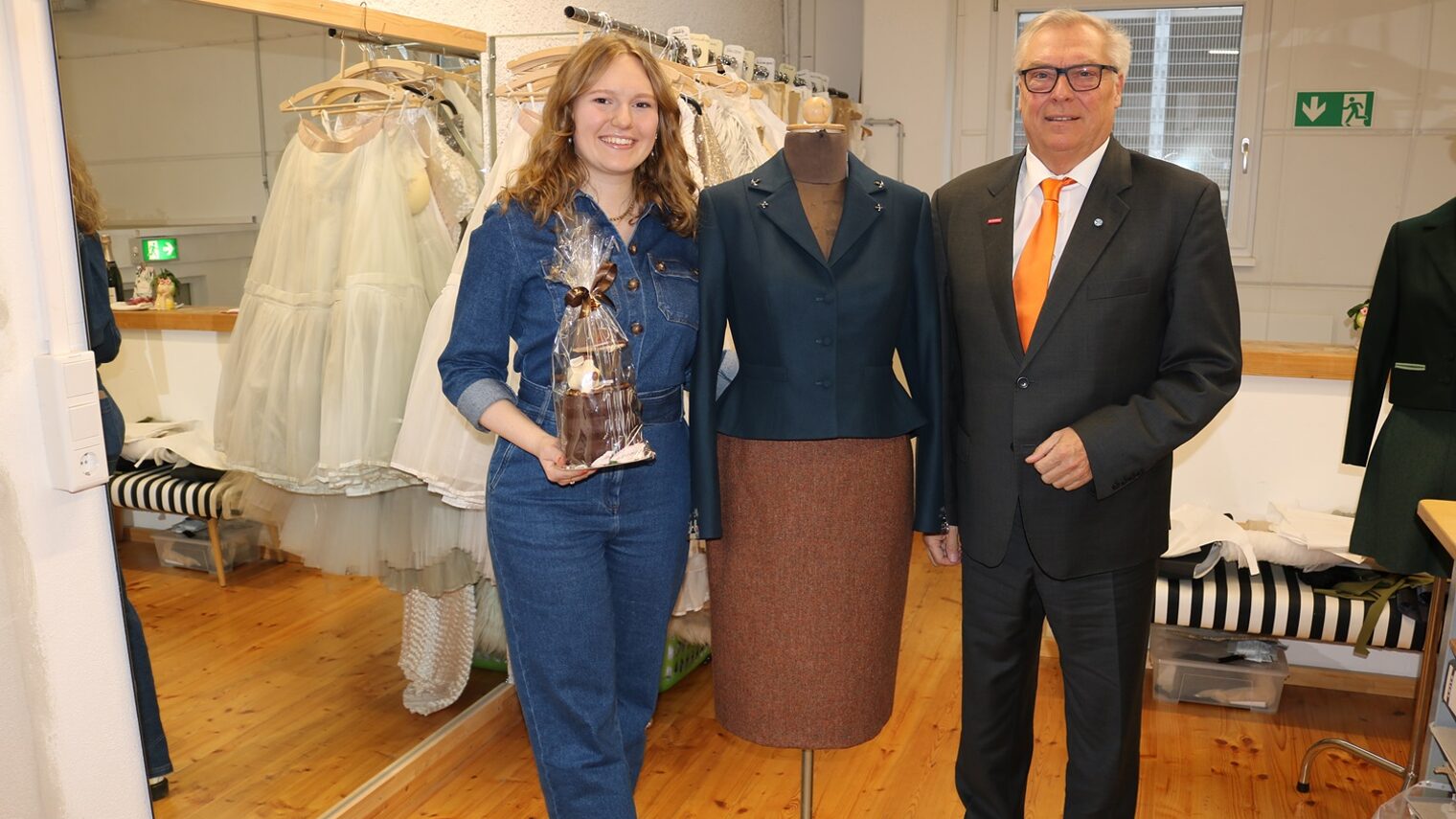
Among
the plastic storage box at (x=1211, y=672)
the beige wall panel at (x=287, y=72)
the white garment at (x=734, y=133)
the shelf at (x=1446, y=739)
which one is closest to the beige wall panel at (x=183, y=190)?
the beige wall panel at (x=287, y=72)

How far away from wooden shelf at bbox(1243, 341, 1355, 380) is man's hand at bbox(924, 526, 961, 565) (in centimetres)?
184

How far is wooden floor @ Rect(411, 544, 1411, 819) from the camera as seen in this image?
8.80ft

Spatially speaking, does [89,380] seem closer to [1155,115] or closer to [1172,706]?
[1172,706]

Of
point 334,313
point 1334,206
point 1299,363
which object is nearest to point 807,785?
point 334,313

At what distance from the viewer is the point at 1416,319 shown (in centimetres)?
253

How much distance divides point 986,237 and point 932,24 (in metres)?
4.13

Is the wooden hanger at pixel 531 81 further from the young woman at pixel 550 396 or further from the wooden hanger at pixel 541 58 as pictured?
the young woman at pixel 550 396

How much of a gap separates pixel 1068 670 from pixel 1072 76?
103cm

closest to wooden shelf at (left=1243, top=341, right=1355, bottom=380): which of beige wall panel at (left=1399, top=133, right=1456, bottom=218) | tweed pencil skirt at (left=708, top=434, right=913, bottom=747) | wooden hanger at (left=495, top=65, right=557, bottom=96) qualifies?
tweed pencil skirt at (left=708, top=434, right=913, bottom=747)

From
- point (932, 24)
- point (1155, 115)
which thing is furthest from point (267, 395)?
point (1155, 115)

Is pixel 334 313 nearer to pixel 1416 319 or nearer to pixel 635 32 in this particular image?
pixel 635 32

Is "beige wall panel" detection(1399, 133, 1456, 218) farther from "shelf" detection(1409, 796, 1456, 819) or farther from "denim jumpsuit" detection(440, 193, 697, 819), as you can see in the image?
"denim jumpsuit" detection(440, 193, 697, 819)

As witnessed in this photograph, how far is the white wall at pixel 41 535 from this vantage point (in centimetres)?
161

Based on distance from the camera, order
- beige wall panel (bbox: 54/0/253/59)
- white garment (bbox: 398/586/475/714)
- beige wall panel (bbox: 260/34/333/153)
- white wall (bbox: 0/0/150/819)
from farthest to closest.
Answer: white garment (bbox: 398/586/475/714) → beige wall panel (bbox: 260/34/333/153) → beige wall panel (bbox: 54/0/253/59) → white wall (bbox: 0/0/150/819)
